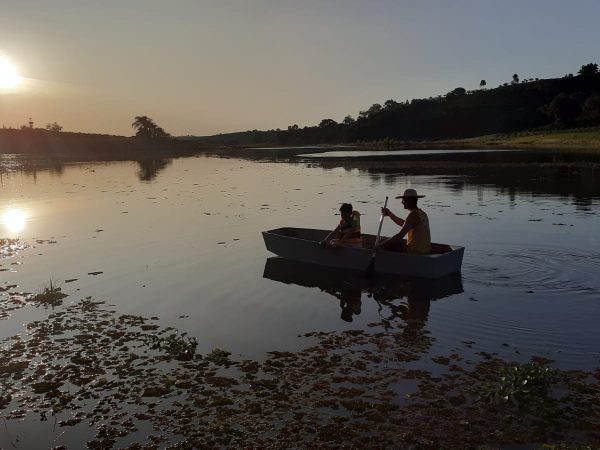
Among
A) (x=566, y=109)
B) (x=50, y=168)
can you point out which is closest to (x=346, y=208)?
(x=50, y=168)

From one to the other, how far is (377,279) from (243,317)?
4.07 m

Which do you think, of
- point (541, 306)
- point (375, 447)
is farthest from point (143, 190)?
point (375, 447)

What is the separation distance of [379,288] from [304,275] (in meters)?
2.37

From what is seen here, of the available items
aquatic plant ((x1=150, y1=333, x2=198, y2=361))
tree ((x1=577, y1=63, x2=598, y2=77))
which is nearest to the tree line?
tree ((x1=577, y1=63, x2=598, y2=77))

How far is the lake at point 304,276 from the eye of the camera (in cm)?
972

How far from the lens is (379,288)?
12.8m

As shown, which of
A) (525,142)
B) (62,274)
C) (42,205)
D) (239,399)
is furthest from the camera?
(525,142)

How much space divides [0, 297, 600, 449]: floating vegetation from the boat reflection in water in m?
1.39

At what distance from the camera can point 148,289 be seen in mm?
12914

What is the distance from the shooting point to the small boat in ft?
42.1

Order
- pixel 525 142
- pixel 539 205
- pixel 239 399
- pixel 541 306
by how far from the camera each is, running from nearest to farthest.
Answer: pixel 239 399
pixel 541 306
pixel 539 205
pixel 525 142

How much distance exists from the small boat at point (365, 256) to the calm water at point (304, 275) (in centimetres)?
31

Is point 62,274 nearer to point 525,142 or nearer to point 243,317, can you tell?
point 243,317

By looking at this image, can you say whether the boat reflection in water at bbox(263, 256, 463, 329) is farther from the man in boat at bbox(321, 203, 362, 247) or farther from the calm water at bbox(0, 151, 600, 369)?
the man in boat at bbox(321, 203, 362, 247)
